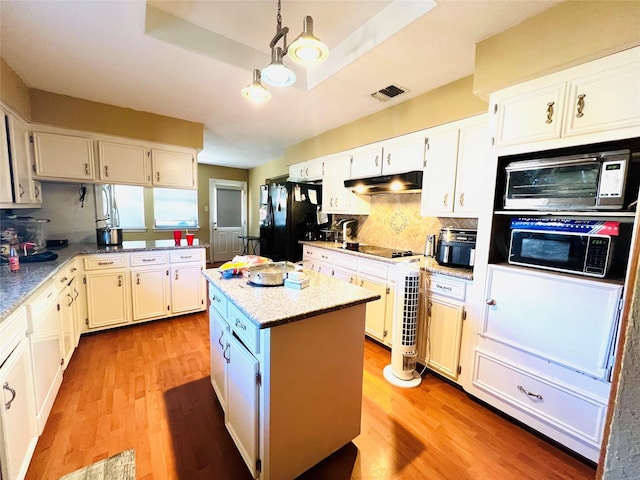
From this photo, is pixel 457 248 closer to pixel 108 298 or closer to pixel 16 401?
pixel 16 401

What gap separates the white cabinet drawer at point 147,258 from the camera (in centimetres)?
293

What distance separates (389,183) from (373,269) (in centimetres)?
90

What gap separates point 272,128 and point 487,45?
8.34 feet

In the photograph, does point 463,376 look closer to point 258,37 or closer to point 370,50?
point 370,50

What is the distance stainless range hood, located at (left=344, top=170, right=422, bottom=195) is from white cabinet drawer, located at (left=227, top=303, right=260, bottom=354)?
1.97 metres

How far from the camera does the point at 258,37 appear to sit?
1986 millimetres

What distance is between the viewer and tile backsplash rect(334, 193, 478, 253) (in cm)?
276

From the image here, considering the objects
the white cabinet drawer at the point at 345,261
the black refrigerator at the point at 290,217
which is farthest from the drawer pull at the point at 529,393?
the black refrigerator at the point at 290,217

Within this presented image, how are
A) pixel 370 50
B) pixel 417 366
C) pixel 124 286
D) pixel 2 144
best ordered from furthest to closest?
pixel 124 286 < pixel 417 366 < pixel 2 144 < pixel 370 50

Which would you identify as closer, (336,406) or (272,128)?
(336,406)

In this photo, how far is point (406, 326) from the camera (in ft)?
7.10

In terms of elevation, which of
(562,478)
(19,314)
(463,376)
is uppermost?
(19,314)

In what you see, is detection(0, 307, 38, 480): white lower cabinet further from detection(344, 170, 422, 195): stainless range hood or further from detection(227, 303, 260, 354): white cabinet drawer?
detection(344, 170, 422, 195): stainless range hood

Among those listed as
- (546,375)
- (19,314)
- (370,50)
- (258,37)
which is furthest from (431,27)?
(19,314)
